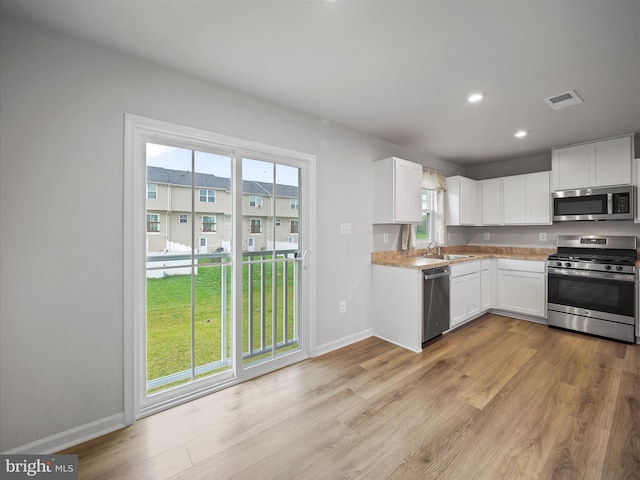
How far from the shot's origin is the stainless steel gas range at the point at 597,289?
3.16m

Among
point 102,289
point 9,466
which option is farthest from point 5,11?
point 9,466

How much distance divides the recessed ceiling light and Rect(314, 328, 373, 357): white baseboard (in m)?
2.64

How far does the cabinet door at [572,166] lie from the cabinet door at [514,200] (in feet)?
1.42

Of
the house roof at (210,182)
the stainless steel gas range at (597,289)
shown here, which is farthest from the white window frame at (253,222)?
the stainless steel gas range at (597,289)

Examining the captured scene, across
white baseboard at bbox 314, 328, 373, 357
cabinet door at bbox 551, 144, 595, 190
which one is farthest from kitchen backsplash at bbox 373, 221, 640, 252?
white baseboard at bbox 314, 328, 373, 357

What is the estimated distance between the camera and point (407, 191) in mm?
3445

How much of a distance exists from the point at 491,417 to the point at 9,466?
2893 mm

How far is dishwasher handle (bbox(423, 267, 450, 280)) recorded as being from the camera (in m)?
3.01

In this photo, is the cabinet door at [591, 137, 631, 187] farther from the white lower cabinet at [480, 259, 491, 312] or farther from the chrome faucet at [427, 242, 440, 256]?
the chrome faucet at [427, 242, 440, 256]

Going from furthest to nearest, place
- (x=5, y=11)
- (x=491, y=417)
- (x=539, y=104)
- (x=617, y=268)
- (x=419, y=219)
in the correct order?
(x=419, y=219) → (x=617, y=268) → (x=539, y=104) → (x=491, y=417) → (x=5, y=11)

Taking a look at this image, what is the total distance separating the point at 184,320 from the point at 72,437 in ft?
2.88

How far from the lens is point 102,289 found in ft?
5.85

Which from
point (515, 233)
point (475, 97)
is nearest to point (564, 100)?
point (475, 97)

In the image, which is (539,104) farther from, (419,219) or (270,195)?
(270,195)
